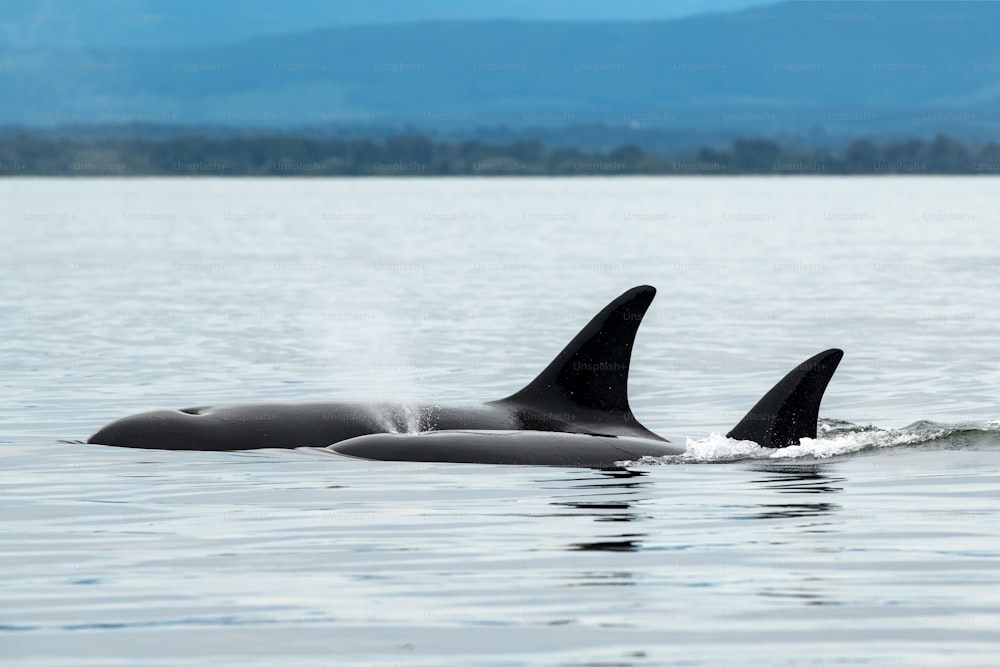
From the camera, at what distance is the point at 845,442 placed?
61.0ft

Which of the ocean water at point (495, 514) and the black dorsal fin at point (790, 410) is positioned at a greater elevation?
the black dorsal fin at point (790, 410)

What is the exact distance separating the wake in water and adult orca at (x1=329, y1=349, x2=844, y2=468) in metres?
0.11

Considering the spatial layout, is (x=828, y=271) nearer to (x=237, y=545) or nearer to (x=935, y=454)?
(x=935, y=454)

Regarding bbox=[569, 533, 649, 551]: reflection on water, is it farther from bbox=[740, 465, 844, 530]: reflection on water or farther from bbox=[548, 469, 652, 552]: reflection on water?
bbox=[740, 465, 844, 530]: reflection on water

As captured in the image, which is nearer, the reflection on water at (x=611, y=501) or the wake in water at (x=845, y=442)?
the reflection on water at (x=611, y=501)

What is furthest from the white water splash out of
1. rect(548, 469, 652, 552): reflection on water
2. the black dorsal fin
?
the black dorsal fin

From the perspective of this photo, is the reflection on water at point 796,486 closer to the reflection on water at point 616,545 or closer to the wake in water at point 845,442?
the wake in water at point 845,442

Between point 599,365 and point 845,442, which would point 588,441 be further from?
point 845,442

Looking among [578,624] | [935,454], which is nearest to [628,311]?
[935,454]

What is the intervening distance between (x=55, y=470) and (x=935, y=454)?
306 inches

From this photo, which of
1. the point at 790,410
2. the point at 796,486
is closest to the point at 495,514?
the point at 796,486

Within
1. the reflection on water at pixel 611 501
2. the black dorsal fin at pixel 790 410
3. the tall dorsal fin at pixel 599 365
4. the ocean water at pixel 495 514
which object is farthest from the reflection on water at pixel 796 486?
the tall dorsal fin at pixel 599 365

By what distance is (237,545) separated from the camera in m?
13.1

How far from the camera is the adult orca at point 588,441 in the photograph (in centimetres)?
1716
